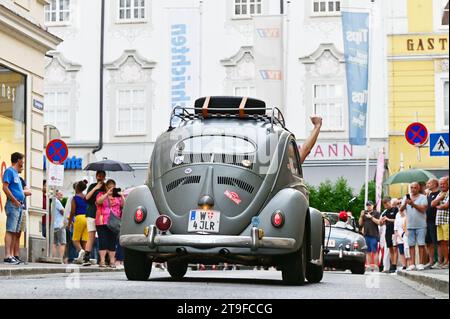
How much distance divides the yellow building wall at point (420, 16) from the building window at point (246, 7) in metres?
6.32

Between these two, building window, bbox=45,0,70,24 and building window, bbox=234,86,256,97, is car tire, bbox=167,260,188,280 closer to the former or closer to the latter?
building window, bbox=234,86,256,97

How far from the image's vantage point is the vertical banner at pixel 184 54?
128 feet

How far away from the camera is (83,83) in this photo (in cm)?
4716

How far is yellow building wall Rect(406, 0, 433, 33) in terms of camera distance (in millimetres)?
42812

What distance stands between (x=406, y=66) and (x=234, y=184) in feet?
104

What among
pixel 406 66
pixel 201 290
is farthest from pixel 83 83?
pixel 201 290

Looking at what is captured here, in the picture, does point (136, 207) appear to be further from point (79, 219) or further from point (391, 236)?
point (391, 236)

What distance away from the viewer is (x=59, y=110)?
47.3 m

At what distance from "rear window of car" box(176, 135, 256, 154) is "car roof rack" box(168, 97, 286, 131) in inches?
17.9

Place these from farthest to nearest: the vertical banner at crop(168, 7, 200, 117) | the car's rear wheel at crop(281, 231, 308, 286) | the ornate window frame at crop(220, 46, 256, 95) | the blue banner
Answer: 1. the ornate window frame at crop(220, 46, 256, 95)
2. the vertical banner at crop(168, 7, 200, 117)
3. the blue banner
4. the car's rear wheel at crop(281, 231, 308, 286)

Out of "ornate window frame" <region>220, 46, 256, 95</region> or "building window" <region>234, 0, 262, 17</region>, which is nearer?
"ornate window frame" <region>220, 46, 256, 95</region>

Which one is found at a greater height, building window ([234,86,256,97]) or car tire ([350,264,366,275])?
building window ([234,86,256,97])

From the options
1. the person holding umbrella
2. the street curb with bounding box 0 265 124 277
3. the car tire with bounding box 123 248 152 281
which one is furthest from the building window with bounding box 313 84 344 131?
the car tire with bounding box 123 248 152 281

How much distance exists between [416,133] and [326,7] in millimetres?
20683
